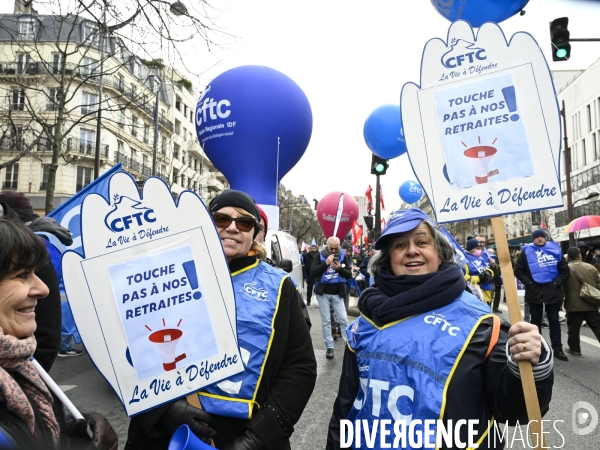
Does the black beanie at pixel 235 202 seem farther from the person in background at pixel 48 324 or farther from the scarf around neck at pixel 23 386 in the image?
the scarf around neck at pixel 23 386

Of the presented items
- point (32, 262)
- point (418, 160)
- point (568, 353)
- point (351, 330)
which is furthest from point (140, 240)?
point (568, 353)

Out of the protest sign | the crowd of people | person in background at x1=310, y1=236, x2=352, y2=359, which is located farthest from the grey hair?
person in background at x1=310, y1=236, x2=352, y2=359

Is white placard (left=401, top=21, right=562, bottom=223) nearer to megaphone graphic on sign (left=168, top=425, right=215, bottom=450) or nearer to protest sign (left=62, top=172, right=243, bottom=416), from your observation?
protest sign (left=62, top=172, right=243, bottom=416)

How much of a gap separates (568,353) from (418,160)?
6461 mm

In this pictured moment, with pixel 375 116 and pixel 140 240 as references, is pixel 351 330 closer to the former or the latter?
pixel 140 240

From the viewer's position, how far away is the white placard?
197 centimetres

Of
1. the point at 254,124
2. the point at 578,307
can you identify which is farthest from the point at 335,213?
the point at 578,307

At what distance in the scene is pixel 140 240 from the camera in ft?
5.88

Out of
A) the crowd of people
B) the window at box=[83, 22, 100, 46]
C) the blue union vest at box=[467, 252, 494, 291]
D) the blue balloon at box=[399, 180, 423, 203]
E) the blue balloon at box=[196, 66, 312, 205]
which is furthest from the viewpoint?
the blue balloon at box=[399, 180, 423, 203]

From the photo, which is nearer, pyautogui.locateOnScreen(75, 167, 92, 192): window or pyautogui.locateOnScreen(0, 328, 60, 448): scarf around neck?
pyautogui.locateOnScreen(0, 328, 60, 448): scarf around neck

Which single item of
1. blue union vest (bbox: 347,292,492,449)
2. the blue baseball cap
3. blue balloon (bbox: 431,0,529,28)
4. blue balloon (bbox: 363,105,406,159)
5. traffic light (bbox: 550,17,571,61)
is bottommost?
blue union vest (bbox: 347,292,492,449)

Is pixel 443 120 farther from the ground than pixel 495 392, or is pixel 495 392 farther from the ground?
pixel 443 120

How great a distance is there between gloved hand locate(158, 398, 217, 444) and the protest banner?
4.26 feet

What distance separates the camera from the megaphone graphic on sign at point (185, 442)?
1451 millimetres
